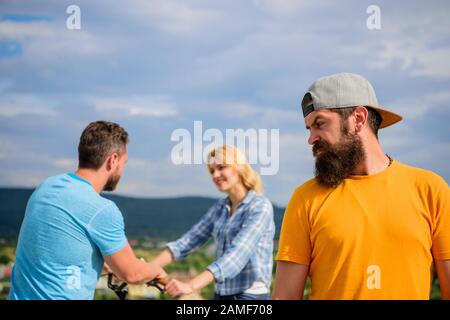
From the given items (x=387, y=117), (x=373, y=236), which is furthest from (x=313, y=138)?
(x=373, y=236)

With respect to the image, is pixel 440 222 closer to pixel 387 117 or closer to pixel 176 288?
pixel 387 117

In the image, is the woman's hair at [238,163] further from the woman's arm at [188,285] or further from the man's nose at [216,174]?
the woman's arm at [188,285]

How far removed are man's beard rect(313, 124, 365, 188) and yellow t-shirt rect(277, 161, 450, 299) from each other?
1.8 inches

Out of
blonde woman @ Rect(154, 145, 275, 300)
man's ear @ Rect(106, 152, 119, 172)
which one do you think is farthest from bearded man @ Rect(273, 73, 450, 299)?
blonde woman @ Rect(154, 145, 275, 300)

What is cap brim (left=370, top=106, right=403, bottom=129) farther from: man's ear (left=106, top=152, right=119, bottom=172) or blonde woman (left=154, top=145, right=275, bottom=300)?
blonde woman (left=154, top=145, right=275, bottom=300)

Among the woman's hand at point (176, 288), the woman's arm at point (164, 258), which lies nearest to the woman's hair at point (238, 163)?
the woman's arm at point (164, 258)

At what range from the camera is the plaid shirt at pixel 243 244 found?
4.02 m

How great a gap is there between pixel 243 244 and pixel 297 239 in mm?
1936

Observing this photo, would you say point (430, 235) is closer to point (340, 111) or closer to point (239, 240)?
point (340, 111)

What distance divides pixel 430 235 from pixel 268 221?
7.21ft

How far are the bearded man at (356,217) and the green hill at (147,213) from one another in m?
9.77

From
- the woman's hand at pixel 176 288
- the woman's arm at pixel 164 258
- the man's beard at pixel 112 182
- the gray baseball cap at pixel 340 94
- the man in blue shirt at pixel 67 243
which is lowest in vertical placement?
the woman's hand at pixel 176 288

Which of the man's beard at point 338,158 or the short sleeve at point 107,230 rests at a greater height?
the man's beard at point 338,158

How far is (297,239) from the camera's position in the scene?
2148mm
